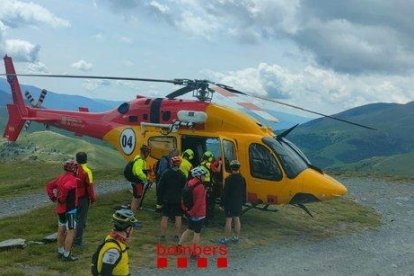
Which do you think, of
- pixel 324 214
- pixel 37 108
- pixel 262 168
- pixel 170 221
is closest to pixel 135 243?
pixel 170 221

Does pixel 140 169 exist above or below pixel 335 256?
above

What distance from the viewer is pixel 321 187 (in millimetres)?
14016

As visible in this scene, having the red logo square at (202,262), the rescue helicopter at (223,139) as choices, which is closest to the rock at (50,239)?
the red logo square at (202,262)

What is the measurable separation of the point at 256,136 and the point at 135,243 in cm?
539

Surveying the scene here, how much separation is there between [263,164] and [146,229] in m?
4.23

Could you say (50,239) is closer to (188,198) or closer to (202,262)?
(188,198)

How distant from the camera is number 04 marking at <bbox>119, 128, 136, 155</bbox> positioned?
56.2 ft

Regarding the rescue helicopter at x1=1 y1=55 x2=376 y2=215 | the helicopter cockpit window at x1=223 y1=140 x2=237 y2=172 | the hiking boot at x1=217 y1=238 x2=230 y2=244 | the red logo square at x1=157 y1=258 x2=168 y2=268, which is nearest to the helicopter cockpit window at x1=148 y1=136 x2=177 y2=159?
the rescue helicopter at x1=1 y1=55 x2=376 y2=215

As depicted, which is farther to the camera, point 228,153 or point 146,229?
point 228,153

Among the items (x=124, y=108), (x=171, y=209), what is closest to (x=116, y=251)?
(x=171, y=209)

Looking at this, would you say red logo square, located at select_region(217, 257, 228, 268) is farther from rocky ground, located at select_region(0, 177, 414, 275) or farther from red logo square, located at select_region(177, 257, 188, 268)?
red logo square, located at select_region(177, 257, 188, 268)

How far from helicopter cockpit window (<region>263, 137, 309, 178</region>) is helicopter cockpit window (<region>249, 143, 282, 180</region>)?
0.23 metres

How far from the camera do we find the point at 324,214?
714 inches

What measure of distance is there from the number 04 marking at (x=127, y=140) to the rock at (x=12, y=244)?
6389 millimetres
